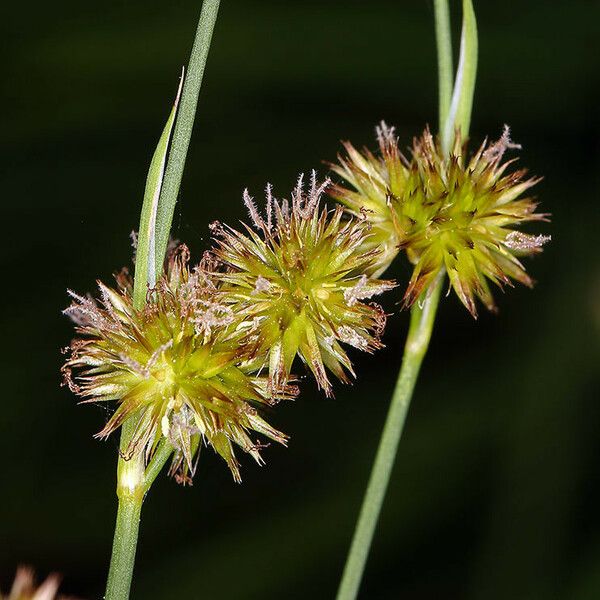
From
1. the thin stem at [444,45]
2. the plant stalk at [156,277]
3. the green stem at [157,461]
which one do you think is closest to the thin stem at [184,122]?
the plant stalk at [156,277]

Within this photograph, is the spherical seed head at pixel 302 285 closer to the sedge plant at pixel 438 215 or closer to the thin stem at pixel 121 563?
the sedge plant at pixel 438 215

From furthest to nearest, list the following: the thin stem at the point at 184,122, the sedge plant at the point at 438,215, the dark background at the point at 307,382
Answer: the dark background at the point at 307,382 → the sedge plant at the point at 438,215 → the thin stem at the point at 184,122

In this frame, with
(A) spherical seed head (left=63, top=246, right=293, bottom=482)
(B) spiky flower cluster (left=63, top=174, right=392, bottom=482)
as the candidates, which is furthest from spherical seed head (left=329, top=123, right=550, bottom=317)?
(A) spherical seed head (left=63, top=246, right=293, bottom=482)

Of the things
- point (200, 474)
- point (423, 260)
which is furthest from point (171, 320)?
point (200, 474)

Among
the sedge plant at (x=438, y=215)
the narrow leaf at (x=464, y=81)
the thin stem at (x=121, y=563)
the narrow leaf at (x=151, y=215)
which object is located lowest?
the thin stem at (x=121, y=563)

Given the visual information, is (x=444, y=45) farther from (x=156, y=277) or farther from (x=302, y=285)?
(x=156, y=277)

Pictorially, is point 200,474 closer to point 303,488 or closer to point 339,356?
point 303,488

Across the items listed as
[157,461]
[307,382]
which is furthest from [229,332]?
[307,382]
